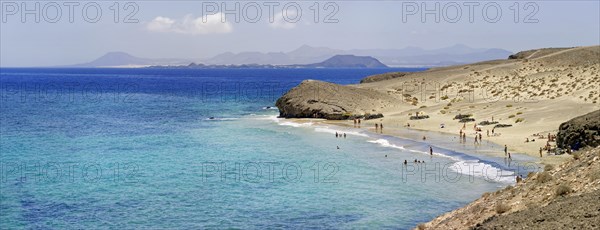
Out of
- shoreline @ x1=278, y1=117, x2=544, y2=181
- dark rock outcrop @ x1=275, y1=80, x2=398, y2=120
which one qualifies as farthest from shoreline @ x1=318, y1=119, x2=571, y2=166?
dark rock outcrop @ x1=275, y1=80, x2=398, y2=120

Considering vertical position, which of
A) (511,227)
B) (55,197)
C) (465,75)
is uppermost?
(465,75)

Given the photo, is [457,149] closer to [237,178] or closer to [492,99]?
[237,178]

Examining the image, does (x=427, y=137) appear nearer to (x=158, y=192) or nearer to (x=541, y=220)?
(x=158, y=192)

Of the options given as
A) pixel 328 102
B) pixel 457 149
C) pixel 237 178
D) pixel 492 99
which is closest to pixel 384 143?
pixel 457 149

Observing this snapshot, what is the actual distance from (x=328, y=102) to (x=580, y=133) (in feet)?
128

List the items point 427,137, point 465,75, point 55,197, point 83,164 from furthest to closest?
1. point 465,75
2. point 427,137
3. point 83,164
4. point 55,197

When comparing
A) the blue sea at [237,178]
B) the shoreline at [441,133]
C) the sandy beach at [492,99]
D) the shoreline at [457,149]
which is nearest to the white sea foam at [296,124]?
the shoreline at [457,149]

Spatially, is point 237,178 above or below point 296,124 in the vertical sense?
below

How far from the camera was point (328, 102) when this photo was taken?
74.5 m

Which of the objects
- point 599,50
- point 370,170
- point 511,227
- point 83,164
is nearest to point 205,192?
point 370,170

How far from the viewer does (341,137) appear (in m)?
55.0

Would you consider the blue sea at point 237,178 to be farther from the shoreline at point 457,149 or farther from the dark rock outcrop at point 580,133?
the dark rock outcrop at point 580,133

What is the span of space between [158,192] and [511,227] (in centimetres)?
2238

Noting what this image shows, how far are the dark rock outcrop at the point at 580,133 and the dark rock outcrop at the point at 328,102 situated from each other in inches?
A: 1274
